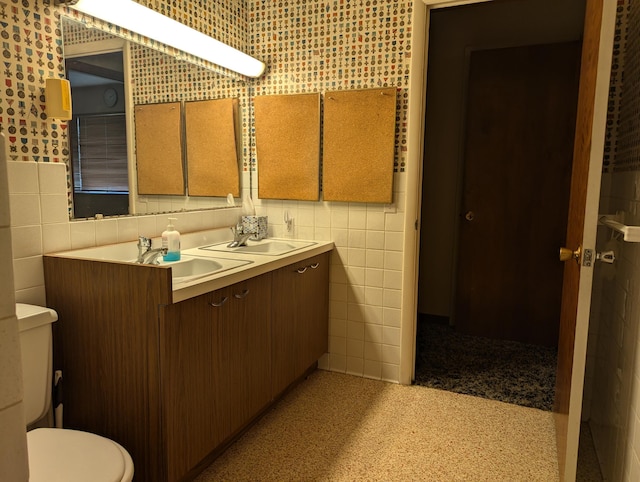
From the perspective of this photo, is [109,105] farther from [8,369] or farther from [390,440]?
[390,440]

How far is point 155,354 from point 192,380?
0.20 metres

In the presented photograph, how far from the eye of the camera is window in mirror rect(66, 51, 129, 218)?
185cm

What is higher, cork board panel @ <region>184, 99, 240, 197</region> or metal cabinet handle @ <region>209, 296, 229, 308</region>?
cork board panel @ <region>184, 99, 240, 197</region>

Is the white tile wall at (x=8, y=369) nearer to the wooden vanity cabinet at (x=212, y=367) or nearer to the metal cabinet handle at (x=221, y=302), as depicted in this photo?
the wooden vanity cabinet at (x=212, y=367)

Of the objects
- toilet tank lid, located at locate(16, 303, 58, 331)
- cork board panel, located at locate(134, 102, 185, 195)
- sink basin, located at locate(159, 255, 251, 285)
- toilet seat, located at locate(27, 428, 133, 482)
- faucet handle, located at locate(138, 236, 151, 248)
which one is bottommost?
toilet seat, located at locate(27, 428, 133, 482)

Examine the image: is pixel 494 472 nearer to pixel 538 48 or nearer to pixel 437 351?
pixel 437 351

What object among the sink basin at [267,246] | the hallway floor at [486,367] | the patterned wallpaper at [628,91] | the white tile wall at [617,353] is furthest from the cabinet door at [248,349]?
the patterned wallpaper at [628,91]

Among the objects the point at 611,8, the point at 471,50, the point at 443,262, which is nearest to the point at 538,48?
the point at 471,50

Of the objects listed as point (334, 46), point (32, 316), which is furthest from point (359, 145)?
point (32, 316)

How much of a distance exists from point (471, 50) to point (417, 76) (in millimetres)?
1341

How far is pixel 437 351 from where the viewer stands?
3.32 metres

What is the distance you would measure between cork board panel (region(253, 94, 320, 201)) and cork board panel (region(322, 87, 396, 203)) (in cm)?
8

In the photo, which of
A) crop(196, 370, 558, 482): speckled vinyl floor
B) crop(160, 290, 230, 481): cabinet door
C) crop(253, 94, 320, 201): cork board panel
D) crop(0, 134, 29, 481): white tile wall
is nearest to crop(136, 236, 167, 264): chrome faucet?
crop(160, 290, 230, 481): cabinet door

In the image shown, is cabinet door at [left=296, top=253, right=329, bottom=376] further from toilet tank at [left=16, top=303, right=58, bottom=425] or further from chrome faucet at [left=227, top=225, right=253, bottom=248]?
toilet tank at [left=16, top=303, right=58, bottom=425]
